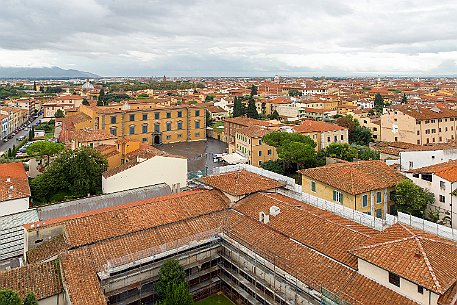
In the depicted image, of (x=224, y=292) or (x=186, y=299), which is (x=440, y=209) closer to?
(x=224, y=292)

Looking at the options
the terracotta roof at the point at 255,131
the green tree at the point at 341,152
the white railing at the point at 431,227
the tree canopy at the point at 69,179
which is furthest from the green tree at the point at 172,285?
the terracotta roof at the point at 255,131

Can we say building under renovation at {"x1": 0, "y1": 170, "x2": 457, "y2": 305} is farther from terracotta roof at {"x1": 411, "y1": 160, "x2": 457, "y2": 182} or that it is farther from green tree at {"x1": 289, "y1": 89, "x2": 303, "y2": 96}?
green tree at {"x1": 289, "y1": 89, "x2": 303, "y2": 96}

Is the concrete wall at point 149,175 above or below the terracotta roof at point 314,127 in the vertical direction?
below

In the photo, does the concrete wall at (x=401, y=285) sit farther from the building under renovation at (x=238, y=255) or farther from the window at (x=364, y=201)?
the window at (x=364, y=201)

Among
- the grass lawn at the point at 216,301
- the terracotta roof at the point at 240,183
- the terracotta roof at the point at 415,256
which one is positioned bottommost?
the grass lawn at the point at 216,301

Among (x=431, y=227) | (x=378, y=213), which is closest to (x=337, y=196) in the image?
(x=378, y=213)

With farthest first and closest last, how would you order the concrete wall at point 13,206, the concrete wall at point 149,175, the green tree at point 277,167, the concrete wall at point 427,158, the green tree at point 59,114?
the green tree at point 59,114 → the green tree at point 277,167 → the concrete wall at point 427,158 → the concrete wall at point 149,175 → the concrete wall at point 13,206

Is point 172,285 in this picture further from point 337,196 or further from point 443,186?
point 443,186
